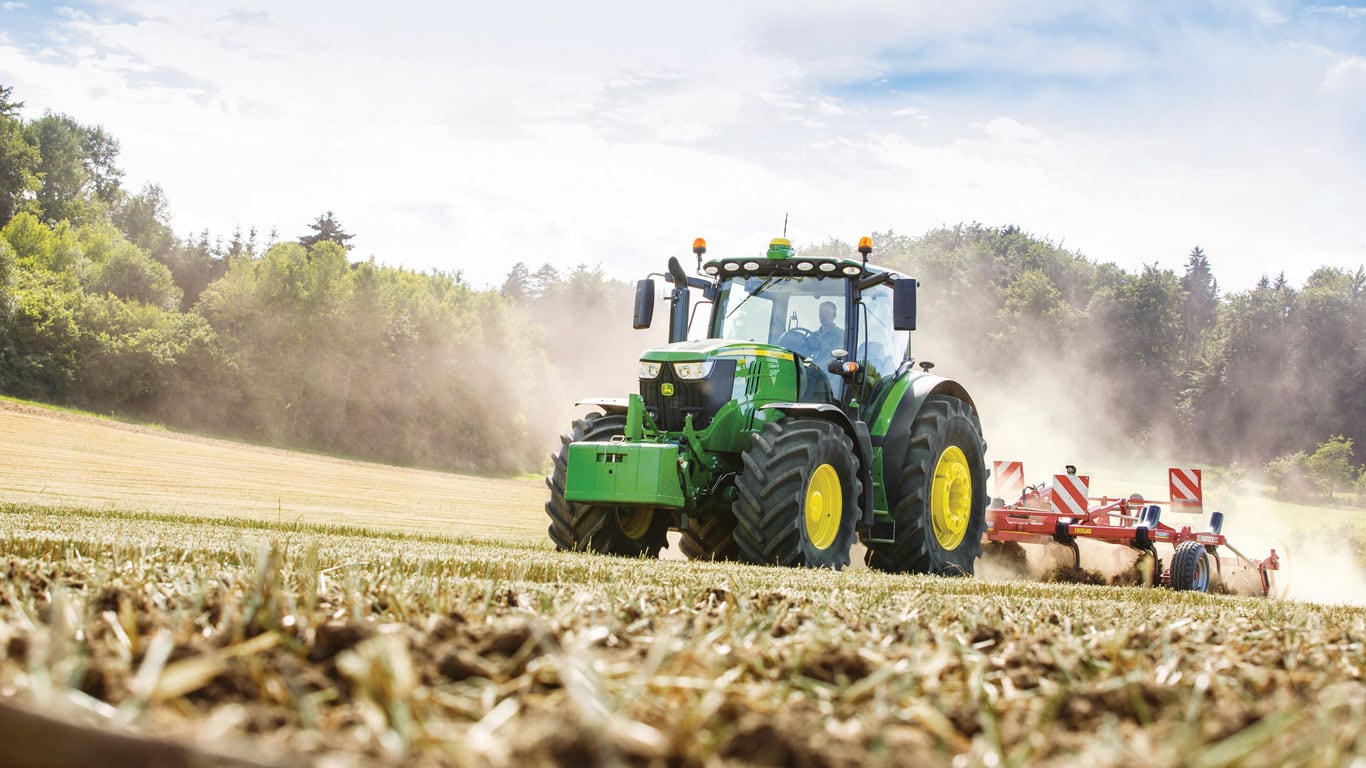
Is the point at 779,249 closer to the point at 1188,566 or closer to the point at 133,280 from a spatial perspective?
the point at 1188,566

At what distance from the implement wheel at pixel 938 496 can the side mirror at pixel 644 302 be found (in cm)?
229

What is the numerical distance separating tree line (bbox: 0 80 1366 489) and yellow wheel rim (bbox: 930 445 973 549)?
77.3 ft

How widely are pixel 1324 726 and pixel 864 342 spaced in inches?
346

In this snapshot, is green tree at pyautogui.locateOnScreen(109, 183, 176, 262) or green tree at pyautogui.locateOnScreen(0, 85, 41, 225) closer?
green tree at pyautogui.locateOnScreen(0, 85, 41, 225)

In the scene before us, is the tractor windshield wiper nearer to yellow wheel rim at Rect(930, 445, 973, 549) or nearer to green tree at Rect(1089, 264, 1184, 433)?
yellow wheel rim at Rect(930, 445, 973, 549)

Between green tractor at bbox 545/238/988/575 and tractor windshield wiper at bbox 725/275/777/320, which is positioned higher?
tractor windshield wiper at bbox 725/275/777/320

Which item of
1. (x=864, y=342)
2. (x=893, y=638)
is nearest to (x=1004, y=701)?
(x=893, y=638)

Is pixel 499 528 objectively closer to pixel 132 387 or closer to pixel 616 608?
pixel 616 608

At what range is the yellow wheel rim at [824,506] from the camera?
8.85 m

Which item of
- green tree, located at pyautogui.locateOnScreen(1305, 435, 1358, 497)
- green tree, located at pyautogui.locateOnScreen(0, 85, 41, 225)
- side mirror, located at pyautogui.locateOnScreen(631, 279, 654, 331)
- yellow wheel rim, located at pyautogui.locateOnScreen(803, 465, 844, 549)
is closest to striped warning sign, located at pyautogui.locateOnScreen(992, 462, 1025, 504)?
yellow wheel rim, located at pyautogui.locateOnScreen(803, 465, 844, 549)

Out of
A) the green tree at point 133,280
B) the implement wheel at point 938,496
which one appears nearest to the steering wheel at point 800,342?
the implement wheel at point 938,496

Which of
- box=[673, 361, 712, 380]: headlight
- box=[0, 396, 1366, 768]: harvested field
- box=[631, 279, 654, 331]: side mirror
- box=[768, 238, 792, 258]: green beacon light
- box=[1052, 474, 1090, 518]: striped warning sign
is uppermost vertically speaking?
box=[768, 238, 792, 258]: green beacon light

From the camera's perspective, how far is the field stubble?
3.77 ft

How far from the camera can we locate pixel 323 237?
2744 inches
